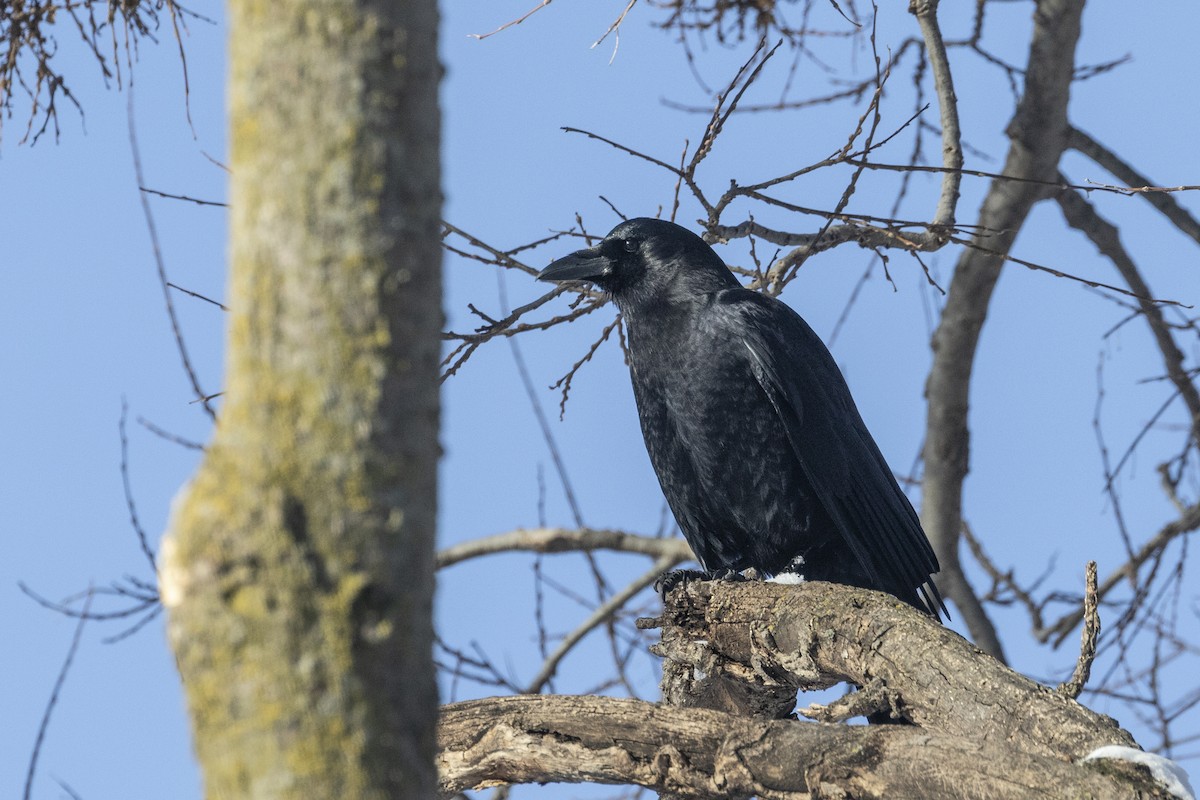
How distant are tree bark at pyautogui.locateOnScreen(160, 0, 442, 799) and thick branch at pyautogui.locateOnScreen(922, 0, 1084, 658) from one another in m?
4.78

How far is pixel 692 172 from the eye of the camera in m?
3.70

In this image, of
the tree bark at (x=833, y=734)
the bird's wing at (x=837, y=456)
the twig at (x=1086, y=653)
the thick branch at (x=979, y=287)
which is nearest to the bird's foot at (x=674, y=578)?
the bird's wing at (x=837, y=456)

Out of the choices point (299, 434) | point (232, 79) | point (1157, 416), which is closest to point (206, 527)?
point (299, 434)

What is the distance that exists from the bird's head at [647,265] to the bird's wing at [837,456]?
0.78 ft

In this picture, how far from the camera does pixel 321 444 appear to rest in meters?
1.43

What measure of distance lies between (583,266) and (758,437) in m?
1.01

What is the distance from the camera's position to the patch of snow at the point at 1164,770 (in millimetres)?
2027

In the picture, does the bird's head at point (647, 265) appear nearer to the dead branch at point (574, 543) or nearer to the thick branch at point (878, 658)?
the thick branch at point (878, 658)

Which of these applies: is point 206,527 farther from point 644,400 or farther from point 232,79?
point 644,400

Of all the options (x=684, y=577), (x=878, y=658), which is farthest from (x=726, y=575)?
(x=878, y=658)

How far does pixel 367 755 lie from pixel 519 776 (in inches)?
Answer: 65.1

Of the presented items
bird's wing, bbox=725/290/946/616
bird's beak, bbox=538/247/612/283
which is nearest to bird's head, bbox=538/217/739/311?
bird's beak, bbox=538/247/612/283

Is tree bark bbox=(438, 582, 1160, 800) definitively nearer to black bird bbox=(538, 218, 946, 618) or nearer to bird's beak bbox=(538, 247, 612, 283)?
black bird bbox=(538, 218, 946, 618)

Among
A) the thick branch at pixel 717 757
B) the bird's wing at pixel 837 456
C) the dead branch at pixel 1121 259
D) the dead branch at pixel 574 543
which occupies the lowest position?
the thick branch at pixel 717 757
